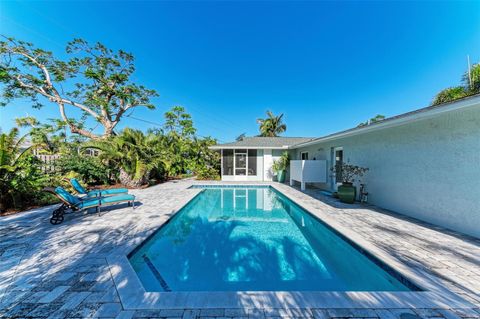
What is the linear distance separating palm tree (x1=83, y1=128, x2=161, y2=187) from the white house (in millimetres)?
10491

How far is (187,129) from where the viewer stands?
25.0 m

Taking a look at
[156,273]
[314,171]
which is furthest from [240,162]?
[156,273]

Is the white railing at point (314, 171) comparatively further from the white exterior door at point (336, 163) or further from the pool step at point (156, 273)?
the pool step at point (156, 273)

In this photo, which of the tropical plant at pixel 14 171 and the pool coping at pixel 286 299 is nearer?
the pool coping at pixel 286 299

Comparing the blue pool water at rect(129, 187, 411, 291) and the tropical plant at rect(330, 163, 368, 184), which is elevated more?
the tropical plant at rect(330, 163, 368, 184)

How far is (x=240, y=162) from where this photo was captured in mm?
15336

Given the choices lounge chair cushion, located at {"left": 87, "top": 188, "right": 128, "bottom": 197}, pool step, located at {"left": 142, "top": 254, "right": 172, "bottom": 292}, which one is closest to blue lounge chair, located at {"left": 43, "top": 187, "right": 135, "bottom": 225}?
lounge chair cushion, located at {"left": 87, "top": 188, "right": 128, "bottom": 197}

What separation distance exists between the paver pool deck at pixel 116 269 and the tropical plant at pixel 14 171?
1099mm

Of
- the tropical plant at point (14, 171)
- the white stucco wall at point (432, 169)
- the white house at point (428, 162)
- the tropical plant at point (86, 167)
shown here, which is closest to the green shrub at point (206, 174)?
the tropical plant at point (86, 167)

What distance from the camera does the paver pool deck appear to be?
2082mm

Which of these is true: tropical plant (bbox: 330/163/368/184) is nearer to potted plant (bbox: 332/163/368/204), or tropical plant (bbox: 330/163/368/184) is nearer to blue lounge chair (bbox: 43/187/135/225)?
potted plant (bbox: 332/163/368/204)

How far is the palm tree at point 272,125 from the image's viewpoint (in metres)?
32.8

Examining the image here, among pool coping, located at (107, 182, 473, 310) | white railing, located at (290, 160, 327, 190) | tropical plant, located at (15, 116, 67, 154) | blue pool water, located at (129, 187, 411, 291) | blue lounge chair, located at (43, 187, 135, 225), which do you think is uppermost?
tropical plant, located at (15, 116, 67, 154)

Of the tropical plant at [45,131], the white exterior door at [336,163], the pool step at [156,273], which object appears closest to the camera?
the pool step at [156,273]
